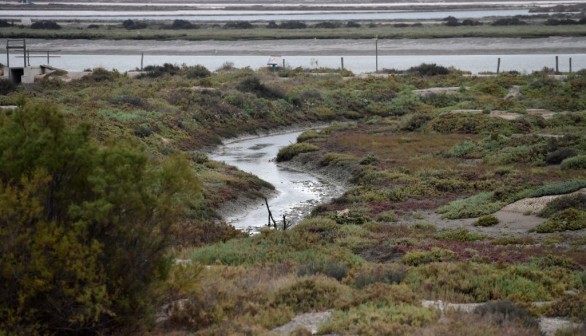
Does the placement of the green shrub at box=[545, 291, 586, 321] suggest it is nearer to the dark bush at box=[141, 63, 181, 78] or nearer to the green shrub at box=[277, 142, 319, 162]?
the green shrub at box=[277, 142, 319, 162]

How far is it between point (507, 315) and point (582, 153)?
22192mm

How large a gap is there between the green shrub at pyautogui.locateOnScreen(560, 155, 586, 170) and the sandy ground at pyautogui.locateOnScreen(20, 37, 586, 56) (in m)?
60.0

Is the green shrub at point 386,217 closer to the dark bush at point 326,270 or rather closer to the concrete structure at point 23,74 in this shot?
the dark bush at point 326,270

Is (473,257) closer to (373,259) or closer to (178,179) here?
(373,259)

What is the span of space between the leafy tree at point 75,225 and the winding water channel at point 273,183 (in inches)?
536

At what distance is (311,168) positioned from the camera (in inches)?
1511

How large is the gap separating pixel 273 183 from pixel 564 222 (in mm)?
14154

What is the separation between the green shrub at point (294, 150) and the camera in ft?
132

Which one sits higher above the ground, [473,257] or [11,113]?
[11,113]

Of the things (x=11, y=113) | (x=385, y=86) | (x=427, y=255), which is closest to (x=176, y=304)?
(x=11, y=113)

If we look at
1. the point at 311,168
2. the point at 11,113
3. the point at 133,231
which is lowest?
the point at 311,168

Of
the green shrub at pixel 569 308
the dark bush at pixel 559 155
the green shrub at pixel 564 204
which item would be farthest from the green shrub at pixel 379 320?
the dark bush at pixel 559 155

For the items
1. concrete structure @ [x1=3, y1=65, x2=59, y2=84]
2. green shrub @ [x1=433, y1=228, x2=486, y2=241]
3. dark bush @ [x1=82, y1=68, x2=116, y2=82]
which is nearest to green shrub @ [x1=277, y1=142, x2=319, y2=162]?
green shrub @ [x1=433, y1=228, x2=486, y2=241]

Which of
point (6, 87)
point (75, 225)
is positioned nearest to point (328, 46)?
point (6, 87)
